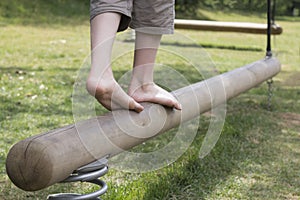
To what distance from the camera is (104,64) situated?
5.90 feet

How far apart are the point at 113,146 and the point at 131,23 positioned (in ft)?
1.75

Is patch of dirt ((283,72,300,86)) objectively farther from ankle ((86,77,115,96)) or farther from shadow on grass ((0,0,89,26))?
shadow on grass ((0,0,89,26))

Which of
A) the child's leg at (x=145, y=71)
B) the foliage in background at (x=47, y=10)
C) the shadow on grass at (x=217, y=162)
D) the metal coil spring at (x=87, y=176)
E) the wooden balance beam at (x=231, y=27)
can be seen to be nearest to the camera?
the metal coil spring at (x=87, y=176)

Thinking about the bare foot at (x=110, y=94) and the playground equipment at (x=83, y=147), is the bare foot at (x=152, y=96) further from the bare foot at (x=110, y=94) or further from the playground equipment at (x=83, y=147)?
the bare foot at (x=110, y=94)

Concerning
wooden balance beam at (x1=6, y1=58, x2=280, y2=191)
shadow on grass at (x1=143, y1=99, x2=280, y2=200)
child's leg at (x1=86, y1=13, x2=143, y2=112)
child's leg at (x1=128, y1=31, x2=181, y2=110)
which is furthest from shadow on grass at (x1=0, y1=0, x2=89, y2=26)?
child's leg at (x1=86, y1=13, x2=143, y2=112)

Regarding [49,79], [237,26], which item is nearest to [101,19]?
[49,79]

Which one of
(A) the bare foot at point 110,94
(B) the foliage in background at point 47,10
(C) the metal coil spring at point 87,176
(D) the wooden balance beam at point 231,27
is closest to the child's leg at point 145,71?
(A) the bare foot at point 110,94

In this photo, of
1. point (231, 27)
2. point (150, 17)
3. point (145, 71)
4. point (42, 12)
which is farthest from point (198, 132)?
point (42, 12)

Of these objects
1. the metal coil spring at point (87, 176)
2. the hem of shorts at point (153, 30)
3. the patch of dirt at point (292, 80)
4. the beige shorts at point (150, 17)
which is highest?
the beige shorts at point (150, 17)

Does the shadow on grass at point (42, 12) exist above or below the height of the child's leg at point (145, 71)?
below

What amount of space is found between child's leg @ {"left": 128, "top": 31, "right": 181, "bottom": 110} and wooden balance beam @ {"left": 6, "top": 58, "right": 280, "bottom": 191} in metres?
0.05

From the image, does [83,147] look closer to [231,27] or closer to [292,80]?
[292,80]

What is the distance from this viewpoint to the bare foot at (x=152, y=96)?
6.79 feet

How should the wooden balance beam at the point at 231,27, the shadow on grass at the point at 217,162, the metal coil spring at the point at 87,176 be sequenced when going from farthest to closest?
the wooden balance beam at the point at 231,27 → the shadow on grass at the point at 217,162 → the metal coil spring at the point at 87,176
